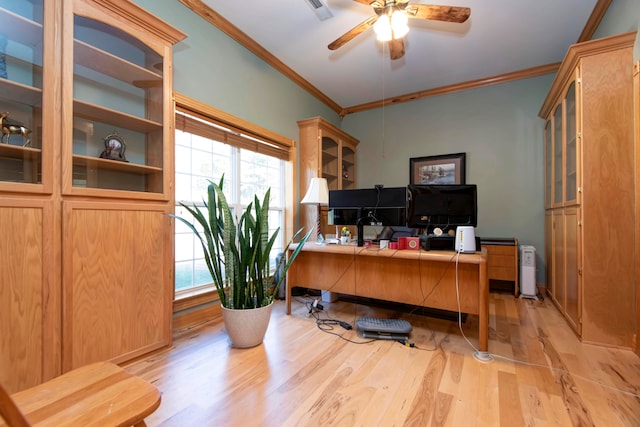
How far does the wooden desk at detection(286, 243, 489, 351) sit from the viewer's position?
1953mm

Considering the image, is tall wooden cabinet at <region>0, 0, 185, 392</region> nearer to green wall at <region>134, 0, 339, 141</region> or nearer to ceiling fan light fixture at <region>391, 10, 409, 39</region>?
green wall at <region>134, 0, 339, 141</region>

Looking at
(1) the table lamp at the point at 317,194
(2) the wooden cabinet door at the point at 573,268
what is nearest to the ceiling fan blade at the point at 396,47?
(1) the table lamp at the point at 317,194

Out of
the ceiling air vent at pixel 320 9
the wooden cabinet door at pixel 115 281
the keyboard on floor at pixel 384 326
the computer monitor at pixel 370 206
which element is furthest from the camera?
the ceiling air vent at pixel 320 9

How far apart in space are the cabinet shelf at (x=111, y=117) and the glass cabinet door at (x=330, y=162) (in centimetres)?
220

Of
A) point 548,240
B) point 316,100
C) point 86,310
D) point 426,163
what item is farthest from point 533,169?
point 86,310

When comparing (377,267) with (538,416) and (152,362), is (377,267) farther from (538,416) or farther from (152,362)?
(152,362)

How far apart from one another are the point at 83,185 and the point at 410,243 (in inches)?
86.5

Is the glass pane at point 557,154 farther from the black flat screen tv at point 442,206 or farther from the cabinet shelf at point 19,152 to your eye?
the cabinet shelf at point 19,152

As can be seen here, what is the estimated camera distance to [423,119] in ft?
13.5

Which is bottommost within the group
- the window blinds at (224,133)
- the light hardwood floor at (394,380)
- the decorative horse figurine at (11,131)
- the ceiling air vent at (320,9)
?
the light hardwood floor at (394,380)

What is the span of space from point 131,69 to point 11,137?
0.79m

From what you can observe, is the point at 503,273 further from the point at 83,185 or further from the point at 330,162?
the point at 83,185

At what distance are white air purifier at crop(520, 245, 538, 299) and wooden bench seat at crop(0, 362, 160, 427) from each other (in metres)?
3.63

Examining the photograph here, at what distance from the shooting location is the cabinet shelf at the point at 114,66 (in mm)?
1654
